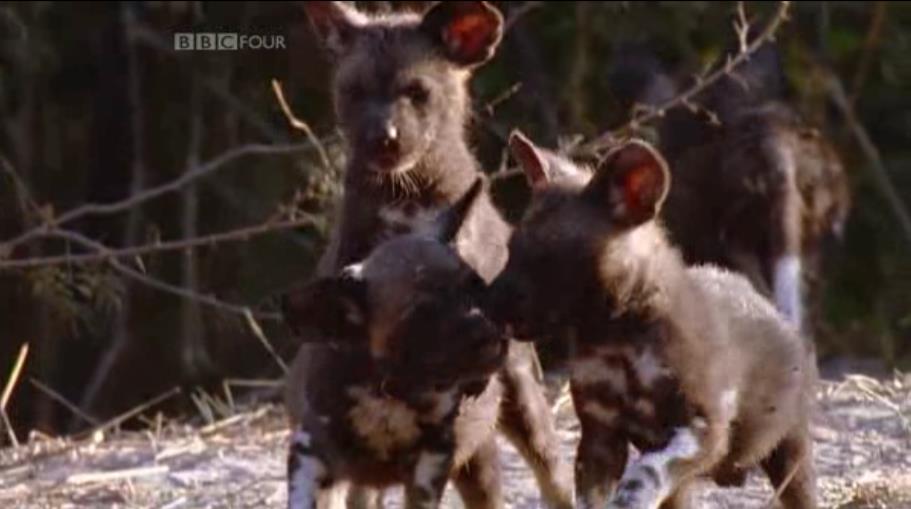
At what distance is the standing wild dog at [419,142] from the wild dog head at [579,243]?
0.48 m

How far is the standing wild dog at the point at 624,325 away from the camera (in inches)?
228

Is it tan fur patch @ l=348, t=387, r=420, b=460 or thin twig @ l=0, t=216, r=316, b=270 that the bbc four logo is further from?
tan fur patch @ l=348, t=387, r=420, b=460

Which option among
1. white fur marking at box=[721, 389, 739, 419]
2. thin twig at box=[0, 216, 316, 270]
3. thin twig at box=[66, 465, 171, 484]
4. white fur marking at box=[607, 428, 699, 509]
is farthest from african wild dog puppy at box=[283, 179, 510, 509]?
thin twig at box=[0, 216, 316, 270]

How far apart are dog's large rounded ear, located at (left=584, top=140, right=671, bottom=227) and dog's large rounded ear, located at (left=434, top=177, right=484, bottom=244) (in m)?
0.29

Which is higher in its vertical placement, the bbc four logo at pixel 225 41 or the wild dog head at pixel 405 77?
the wild dog head at pixel 405 77

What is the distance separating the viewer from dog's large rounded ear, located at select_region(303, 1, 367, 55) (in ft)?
23.2

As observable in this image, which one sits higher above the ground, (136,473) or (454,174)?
(454,174)

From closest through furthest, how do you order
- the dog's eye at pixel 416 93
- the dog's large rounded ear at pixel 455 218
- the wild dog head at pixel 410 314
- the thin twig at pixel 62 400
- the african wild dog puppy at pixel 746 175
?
the wild dog head at pixel 410 314 → the dog's large rounded ear at pixel 455 218 → the dog's eye at pixel 416 93 → the thin twig at pixel 62 400 → the african wild dog puppy at pixel 746 175

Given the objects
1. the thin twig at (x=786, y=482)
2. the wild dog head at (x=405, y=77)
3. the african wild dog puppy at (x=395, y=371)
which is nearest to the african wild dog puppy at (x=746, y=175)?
the wild dog head at (x=405, y=77)

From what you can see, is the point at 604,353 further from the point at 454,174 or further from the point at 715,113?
the point at 715,113

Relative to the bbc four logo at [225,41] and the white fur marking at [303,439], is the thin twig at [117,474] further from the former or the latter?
the bbc four logo at [225,41]

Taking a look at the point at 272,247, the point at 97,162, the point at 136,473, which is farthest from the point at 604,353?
the point at 97,162

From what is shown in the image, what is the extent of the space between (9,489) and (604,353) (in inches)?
85.6

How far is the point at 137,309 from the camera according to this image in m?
11.4
